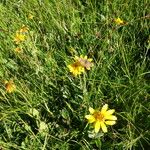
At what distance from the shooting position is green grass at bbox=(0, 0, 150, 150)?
1521 millimetres

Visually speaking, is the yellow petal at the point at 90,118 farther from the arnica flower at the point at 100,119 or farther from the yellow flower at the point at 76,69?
the yellow flower at the point at 76,69

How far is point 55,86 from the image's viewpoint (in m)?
1.71

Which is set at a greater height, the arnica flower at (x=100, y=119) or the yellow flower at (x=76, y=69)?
the yellow flower at (x=76, y=69)

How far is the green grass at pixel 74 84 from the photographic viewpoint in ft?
4.99

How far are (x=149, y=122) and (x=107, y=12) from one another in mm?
808

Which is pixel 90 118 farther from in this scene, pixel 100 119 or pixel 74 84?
pixel 74 84

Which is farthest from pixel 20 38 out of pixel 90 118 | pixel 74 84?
pixel 90 118

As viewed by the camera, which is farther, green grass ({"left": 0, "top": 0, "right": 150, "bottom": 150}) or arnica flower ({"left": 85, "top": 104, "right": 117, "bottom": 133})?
green grass ({"left": 0, "top": 0, "right": 150, "bottom": 150})

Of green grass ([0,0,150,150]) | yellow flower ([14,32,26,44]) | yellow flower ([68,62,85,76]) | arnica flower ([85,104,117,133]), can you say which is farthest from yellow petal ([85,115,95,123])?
yellow flower ([14,32,26,44])

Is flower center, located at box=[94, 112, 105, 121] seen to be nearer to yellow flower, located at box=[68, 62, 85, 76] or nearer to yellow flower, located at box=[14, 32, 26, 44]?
yellow flower, located at box=[68, 62, 85, 76]

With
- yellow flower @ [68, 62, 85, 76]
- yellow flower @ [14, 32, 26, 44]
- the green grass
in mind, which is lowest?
the green grass

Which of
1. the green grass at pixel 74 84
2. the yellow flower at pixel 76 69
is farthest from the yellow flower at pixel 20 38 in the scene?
the yellow flower at pixel 76 69

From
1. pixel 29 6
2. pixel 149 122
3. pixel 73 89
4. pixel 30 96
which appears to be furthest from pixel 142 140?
pixel 29 6

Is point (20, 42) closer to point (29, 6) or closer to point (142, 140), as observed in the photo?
point (29, 6)
